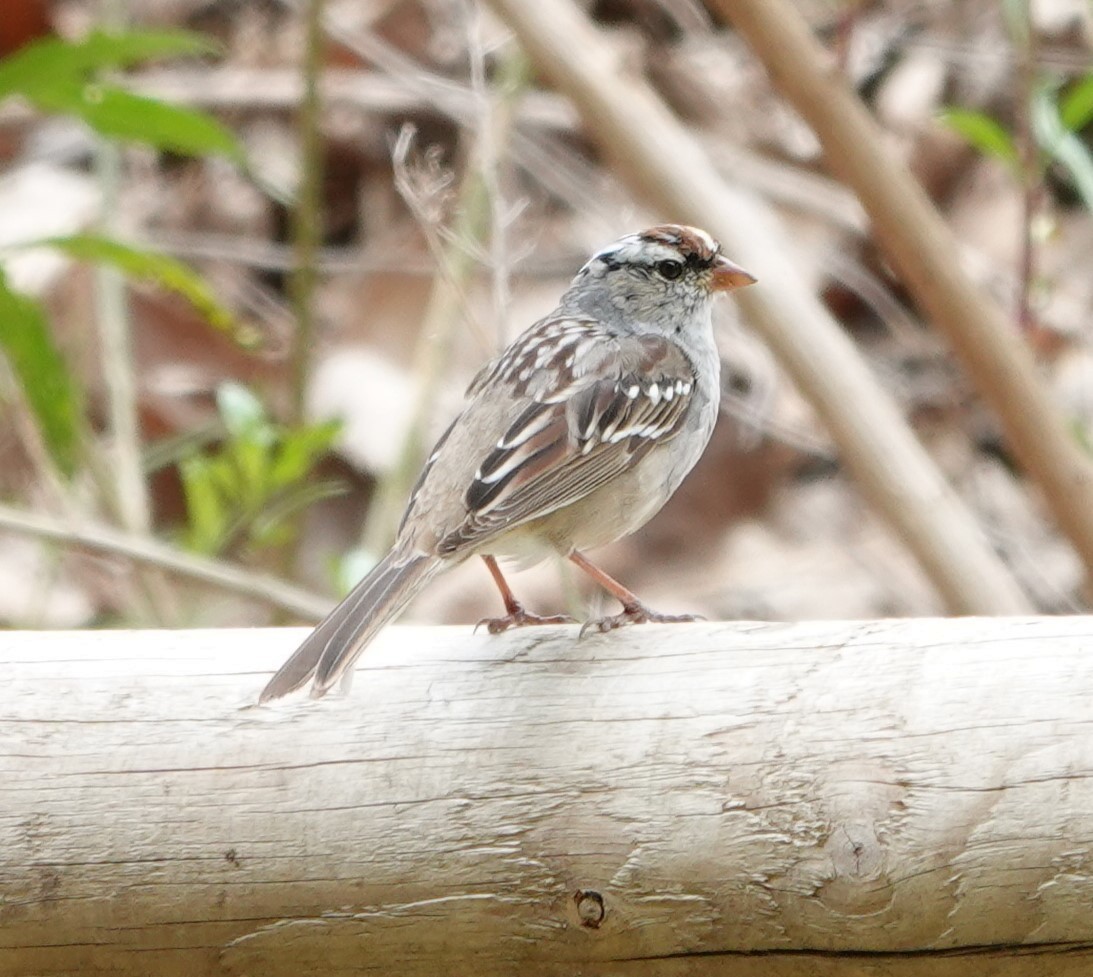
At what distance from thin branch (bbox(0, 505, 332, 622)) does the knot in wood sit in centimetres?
161

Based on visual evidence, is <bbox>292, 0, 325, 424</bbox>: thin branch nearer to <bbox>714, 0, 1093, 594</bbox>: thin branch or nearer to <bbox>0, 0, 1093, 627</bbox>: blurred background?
<bbox>0, 0, 1093, 627</bbox>: blurred background

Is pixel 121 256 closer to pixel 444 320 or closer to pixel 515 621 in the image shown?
pixel 515 621

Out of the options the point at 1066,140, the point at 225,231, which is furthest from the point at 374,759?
the point at 225,231

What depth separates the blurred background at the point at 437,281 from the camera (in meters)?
4.92

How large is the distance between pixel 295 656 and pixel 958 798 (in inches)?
34.5

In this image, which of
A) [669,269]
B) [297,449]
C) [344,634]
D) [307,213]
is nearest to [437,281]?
[307,213]

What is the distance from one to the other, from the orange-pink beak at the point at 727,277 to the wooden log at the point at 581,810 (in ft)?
4.05

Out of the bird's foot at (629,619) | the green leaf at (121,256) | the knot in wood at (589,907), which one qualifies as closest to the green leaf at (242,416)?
the green leaf at (121,256)

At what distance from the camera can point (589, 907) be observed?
2143mm

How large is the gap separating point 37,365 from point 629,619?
1.22 m

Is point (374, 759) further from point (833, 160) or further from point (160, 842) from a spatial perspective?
point (833, 160)

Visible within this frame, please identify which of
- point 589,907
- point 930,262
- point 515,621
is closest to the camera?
point 589,907

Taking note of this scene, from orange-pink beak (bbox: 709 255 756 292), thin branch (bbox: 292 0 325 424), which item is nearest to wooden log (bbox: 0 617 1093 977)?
orange-pink beak (bbox: 709 255 756 292)

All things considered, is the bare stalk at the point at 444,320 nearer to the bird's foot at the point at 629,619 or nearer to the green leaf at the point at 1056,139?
the green leaf at the point at 1056,139
